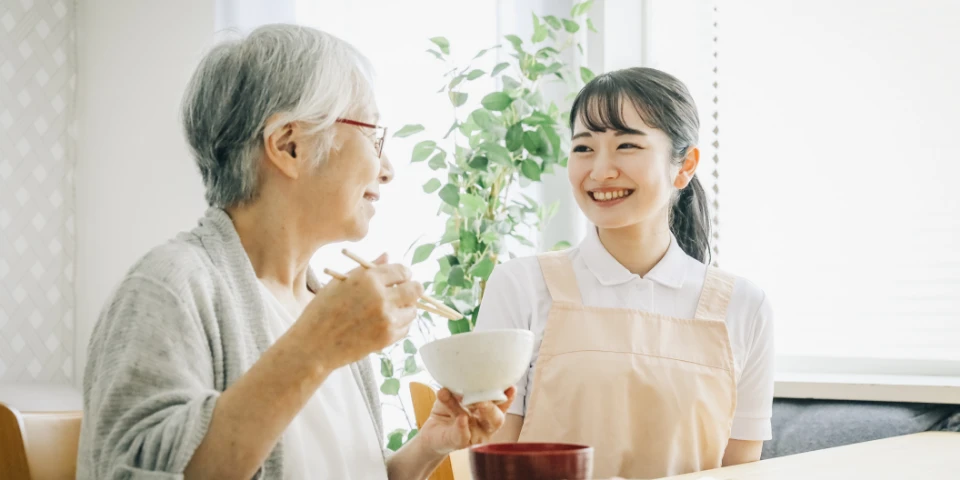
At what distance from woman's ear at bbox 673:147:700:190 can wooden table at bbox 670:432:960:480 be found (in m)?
0.64

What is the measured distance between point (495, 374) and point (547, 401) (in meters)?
0.70

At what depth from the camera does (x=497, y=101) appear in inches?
100

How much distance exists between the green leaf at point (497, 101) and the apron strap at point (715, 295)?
0.91 meters

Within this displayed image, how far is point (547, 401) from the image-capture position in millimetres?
1704

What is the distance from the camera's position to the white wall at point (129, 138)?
3082 mm

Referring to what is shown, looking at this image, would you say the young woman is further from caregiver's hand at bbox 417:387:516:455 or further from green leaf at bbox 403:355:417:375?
green leaf at bbox 403:355:417:375

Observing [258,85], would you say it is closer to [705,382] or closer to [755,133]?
[705,382]

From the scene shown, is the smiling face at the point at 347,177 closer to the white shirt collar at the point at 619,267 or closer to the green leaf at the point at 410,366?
the white shirt collar at the point at 619,267

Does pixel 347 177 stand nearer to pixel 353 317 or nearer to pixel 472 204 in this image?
pixel 353 317

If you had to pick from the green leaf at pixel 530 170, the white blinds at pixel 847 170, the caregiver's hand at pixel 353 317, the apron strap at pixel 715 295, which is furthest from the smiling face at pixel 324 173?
the white blinds at pixel 847 170

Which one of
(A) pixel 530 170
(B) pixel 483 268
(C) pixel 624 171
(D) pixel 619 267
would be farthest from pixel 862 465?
(A) pixel 530 170

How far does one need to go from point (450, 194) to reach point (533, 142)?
0.94 feet

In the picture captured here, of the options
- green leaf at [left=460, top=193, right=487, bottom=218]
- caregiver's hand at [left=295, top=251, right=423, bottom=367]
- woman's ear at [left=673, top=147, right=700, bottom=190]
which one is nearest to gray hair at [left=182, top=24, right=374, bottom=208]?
caregiver's hand at [left=295, top=251, right=423, bottom=367]

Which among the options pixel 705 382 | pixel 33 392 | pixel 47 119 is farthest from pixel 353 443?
pixel 47 119
